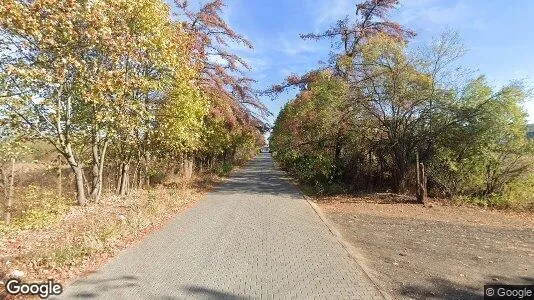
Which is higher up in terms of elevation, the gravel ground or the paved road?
the paved road

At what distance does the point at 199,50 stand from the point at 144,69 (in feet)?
14.9

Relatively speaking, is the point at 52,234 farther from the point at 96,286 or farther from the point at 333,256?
the point at 333,256

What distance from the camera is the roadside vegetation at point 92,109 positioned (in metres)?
7.15

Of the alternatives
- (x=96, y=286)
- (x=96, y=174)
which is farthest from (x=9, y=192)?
(x=96, y=286)

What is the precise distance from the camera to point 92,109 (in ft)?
37.2

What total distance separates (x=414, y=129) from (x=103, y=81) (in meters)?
12.4

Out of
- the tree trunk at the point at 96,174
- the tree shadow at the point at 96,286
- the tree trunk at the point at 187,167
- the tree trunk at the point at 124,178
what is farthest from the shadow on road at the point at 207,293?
the tree trunk at the point at 187,167

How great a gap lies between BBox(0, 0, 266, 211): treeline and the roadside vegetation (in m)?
0.04

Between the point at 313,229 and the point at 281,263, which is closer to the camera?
the point at 281,263

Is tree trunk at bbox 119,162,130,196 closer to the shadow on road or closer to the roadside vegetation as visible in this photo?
the roadside vegetation

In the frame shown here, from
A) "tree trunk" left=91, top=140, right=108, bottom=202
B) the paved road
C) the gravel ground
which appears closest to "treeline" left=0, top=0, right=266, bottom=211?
"tree trunk" left=91, top=140, right=108, bottom=202

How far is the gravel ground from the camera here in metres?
5.66

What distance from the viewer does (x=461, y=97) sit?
585 inches

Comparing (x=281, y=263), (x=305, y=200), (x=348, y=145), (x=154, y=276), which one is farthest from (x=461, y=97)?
(x=154, y=276)
